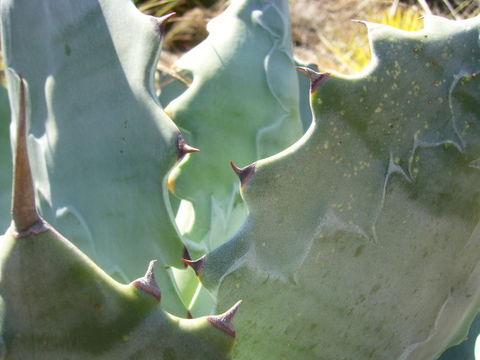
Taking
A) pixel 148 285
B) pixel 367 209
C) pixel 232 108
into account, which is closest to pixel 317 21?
pixel 232 108

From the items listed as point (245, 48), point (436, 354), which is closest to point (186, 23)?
point (245, 48)

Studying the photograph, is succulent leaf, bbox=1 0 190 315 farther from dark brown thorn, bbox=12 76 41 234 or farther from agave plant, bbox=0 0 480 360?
dark brown thorn, bbox=12 76 41 234

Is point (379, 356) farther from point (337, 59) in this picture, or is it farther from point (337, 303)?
point (337, 59)

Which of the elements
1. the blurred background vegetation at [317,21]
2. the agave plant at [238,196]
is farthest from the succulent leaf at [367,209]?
the blurred background vegetation at [317,21]

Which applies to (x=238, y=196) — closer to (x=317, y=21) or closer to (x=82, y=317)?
(x=82, y=317)

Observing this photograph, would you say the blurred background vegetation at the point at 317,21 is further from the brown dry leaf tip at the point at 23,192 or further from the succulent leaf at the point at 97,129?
the brown dry leaf tip at the point at 23,192

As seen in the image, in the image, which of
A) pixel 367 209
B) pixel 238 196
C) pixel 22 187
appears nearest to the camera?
pixel 22 187
